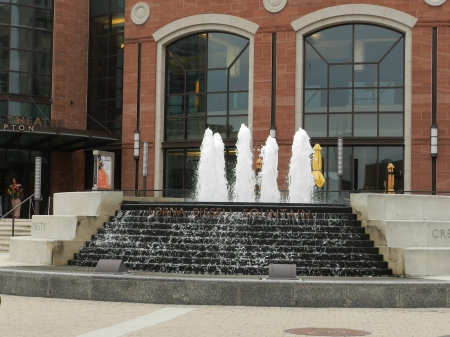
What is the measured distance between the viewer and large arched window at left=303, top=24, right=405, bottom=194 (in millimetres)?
34656

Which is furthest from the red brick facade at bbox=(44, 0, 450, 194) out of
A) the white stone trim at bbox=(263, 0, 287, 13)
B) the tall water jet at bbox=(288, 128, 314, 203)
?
the tall water jet at bbox=(288, 128, 314, 203)

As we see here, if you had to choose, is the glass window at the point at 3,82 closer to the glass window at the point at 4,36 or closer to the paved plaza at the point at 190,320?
the glass window at the point at 4,36

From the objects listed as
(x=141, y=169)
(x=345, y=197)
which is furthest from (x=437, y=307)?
(x=141, y=169)

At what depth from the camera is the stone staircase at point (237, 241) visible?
62.5 ft

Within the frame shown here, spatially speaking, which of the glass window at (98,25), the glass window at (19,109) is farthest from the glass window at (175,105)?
the glass window at (19,109)

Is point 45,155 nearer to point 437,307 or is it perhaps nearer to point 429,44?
point 429,44

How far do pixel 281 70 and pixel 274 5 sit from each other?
2998 millimetres

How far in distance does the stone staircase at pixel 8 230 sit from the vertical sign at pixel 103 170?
6.42 metres

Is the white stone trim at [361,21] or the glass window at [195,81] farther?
the glass window at [195,81]

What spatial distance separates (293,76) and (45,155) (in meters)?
13.3

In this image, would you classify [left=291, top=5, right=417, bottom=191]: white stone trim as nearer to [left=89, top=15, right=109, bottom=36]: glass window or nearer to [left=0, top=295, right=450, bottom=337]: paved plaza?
[left=89, top=15, right=109, bottom=36]: glass window

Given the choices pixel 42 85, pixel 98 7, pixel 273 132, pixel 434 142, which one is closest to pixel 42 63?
pixel 42 85

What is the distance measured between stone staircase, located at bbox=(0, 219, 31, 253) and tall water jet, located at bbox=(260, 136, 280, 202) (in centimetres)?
909

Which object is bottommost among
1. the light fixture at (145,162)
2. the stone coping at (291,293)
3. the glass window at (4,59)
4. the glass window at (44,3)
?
the stone coping at (291,293)
